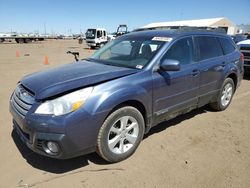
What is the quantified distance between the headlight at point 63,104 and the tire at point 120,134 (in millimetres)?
445

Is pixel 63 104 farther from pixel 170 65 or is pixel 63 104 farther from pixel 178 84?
pixel 178 84

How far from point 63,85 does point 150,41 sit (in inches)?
70.5

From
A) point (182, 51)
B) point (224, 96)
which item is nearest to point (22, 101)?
point (182, 51)

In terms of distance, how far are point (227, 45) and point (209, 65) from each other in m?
1.16

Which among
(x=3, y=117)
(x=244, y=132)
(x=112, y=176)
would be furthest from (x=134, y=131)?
(x=3, y=117)

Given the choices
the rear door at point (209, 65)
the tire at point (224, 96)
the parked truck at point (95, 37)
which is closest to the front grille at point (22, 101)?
the rear door at point (209, 65)

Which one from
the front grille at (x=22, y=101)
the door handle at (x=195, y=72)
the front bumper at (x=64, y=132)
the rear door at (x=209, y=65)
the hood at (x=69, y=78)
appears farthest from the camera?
the rear door at (x=209, y=65)

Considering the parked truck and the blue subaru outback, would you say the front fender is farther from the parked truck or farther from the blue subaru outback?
the parked truck

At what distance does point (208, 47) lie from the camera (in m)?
4.91

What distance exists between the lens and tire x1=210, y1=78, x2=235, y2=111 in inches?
216

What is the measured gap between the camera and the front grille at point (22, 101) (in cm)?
315

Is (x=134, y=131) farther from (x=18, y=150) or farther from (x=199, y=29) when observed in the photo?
(x=199, y=29)

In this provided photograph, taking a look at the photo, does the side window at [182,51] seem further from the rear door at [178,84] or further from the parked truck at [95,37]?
the parked truck at [95,37]

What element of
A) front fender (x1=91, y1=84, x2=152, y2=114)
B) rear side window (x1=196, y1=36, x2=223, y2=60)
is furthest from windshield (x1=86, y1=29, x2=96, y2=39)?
front fender (x1=91, y1=84, x2=152, y2=114)
